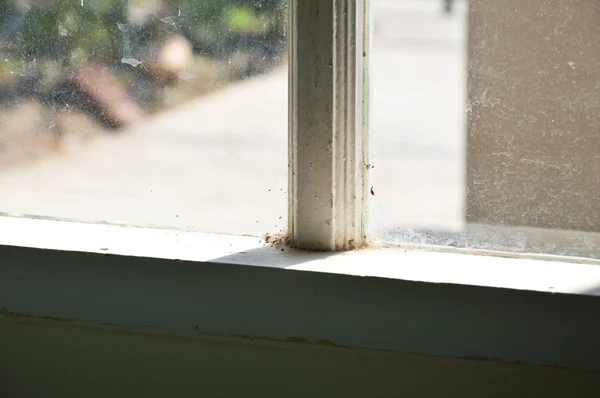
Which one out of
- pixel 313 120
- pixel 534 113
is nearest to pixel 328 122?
pixel 313 120

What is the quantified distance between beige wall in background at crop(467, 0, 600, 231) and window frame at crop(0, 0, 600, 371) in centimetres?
7

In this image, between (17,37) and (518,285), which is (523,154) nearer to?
(518,285)

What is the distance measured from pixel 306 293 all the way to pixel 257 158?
0.22 m

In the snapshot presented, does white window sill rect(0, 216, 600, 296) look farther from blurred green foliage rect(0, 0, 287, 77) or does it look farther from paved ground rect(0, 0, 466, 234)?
blurred green foliage rect(0, 0, 287, 77)

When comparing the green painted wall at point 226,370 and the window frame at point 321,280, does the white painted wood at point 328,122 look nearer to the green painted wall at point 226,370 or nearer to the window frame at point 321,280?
the window frame at point 321,280

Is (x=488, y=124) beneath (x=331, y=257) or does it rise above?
above

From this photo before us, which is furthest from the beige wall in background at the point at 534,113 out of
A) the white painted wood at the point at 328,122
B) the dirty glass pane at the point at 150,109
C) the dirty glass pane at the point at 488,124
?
the dirty glass pane at the point at 150,109

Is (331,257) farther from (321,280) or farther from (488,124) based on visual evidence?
(488,124)

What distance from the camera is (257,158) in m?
1.29

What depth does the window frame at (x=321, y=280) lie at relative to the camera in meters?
1.11

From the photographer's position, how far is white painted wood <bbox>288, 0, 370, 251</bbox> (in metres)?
1.18

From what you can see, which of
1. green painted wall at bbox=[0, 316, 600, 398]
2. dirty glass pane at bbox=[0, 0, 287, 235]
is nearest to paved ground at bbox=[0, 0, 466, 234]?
dirty glass pane at bbox=[0, 0, 287, 235]

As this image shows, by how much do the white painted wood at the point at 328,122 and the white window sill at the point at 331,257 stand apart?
45 mm

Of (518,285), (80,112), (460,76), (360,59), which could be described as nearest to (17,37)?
Result: (80,112)
